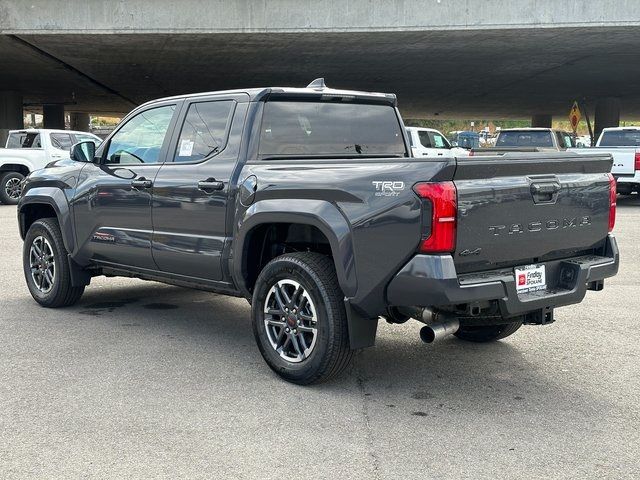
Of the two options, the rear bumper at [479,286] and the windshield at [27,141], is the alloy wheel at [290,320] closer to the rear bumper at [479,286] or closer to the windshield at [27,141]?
the rear bumper at [479,286]

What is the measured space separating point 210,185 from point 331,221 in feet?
3.90

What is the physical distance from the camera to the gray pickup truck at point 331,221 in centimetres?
400

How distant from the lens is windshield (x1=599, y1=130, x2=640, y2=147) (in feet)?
58.7

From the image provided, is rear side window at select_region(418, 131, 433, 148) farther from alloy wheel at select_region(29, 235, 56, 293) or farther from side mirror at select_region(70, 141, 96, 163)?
side mirror at select_region(70, 141, 96, 163)

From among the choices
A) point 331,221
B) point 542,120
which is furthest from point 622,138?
point 542,120

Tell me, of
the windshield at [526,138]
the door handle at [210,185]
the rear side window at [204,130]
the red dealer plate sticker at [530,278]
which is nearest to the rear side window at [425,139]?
the windshield at [526,138]

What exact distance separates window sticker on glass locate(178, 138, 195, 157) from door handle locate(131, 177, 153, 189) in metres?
0.34

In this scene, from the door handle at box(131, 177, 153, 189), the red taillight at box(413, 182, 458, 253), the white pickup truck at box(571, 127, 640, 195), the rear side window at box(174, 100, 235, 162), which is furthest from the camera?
the white pickup truck at box(571, 127, 640, 195)

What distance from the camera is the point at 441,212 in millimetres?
3877

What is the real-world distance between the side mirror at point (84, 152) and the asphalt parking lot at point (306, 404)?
55.7 inches

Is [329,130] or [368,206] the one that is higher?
[329,130]

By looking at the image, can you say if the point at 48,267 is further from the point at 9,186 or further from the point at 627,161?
the point at 627,161

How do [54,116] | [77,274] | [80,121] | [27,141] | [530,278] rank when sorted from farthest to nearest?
[80,121], [54,116], [27,141], [77,274], [530,278]

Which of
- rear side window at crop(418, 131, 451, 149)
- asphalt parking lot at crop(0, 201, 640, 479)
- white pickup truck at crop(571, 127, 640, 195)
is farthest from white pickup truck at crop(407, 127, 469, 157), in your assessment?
asphalt parking lot at crop(0, 201, 640, 479)
